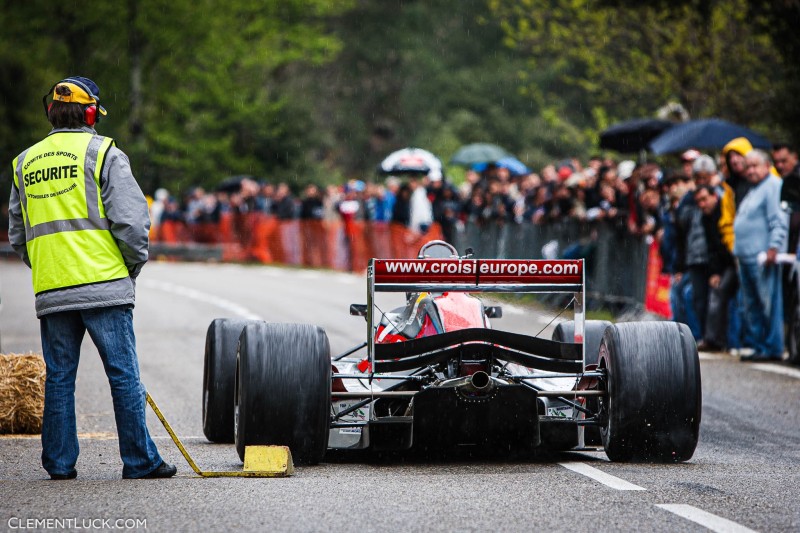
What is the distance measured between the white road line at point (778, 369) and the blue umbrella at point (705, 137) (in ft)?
16.5

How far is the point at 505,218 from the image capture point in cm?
Result: 2427

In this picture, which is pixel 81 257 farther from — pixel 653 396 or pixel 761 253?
pixel 761 253

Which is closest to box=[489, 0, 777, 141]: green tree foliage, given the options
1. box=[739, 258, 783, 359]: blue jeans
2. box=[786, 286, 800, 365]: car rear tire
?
box=[739, 258, 783, 359]: blue jeans

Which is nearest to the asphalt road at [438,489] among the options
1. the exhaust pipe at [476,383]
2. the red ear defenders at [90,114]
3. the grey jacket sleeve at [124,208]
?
the exhaust pipe at [476,383]

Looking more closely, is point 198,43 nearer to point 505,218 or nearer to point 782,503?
point 505,218

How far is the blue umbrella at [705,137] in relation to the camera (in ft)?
63.1

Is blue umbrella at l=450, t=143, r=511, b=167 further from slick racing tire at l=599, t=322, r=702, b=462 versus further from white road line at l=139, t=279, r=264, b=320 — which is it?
slick racing tire at l=599, t=322, r=702, b=462

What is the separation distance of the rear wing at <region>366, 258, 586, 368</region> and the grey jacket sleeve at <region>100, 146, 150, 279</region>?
4.94 feet

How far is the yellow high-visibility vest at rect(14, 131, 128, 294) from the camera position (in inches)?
298

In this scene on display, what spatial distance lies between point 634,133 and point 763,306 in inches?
283

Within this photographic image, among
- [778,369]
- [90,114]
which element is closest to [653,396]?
[90,114]

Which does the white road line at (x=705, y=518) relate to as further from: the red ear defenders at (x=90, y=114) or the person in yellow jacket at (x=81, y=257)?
the red ear defenders at (x=90, y=114)

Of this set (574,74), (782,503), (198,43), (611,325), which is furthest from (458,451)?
(574,74)

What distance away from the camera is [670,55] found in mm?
Answer: 30266
